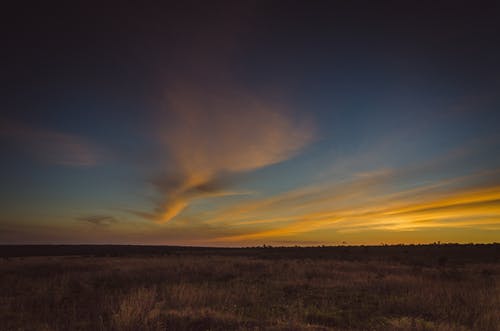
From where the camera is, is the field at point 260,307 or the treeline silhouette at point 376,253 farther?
the treeline silhouette at point 376,253

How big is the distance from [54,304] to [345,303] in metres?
9.94

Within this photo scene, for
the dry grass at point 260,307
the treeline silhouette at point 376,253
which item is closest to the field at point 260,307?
the dry grass at point 260,307

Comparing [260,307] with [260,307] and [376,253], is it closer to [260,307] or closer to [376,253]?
[260,307]

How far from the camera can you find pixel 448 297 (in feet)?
38.3

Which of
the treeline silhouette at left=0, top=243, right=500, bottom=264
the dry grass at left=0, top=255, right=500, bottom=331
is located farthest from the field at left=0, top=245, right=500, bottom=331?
the treeline silhouette at left=0, top=243, right=500, bottom=264

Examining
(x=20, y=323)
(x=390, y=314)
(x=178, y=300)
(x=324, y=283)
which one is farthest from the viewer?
(x=324, y=283)

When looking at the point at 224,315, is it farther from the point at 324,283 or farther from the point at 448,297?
the point at 324,283

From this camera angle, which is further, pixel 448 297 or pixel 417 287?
pixel 417 287

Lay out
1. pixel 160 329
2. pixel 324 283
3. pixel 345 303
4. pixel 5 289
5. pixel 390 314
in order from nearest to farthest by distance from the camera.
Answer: pixel 160 329, pixel 390 314, pixel 345 303, pixel 5 289, pixel 324 283

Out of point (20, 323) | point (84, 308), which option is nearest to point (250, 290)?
point (84, 308)

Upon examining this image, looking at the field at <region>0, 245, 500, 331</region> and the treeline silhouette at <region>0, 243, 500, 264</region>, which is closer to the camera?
the field at <region>0, 245, 500, 331</region>

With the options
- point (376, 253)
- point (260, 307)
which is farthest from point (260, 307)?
point (376, 253)

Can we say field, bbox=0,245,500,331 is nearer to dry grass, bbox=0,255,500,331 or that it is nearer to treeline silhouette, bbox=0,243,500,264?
dry grass, bbox=0,255,500,331

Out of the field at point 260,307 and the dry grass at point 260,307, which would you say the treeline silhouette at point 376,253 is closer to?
the field at point 260,307
